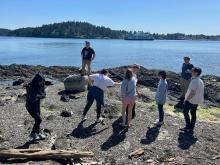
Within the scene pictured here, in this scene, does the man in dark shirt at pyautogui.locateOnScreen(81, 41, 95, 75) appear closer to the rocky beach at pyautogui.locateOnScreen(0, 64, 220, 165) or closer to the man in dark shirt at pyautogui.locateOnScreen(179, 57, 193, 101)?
the rocky beach at pyautogui.locateOnScreen(0, 64, 220, 165)

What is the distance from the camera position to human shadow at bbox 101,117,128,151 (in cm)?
1394

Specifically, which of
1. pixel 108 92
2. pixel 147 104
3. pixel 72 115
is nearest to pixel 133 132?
pixel 72 115

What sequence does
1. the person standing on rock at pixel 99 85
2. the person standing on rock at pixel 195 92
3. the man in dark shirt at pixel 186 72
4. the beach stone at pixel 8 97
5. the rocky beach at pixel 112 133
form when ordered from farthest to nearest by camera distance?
1. the beach stone at pixel 8 97
2. the man in dark shirt at pixel 186 72
3. the person standing on rock at pixel 99 85
4. the person standing on rock at pixel 195 92
5. the rocky beach at pixel 112 133

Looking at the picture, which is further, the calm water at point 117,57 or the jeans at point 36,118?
the calm water at point 117,57

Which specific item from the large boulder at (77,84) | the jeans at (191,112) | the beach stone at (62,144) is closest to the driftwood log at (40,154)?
the beach stone at (62,144)

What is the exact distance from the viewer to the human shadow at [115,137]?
13.9 metres

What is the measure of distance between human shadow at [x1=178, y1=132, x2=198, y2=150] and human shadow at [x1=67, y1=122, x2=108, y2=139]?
109 inches

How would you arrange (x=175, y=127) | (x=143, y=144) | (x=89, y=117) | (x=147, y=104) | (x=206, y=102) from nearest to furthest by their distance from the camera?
(x=143, y=144) → (x=175, y=127) → (x=89, y=117) → (x=147, y=104) → (x=206, y=102)

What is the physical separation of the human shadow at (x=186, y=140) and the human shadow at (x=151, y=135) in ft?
2.75

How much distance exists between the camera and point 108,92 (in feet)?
72.7

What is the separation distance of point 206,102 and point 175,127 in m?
8.57

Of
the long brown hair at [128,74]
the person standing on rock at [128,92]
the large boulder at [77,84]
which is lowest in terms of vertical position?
the large boulder at [77,84]

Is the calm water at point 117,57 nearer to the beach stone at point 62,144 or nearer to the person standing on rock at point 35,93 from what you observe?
the beach stone at point 62,144

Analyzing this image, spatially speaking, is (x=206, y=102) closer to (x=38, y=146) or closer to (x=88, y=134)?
(x=88, y=134)
